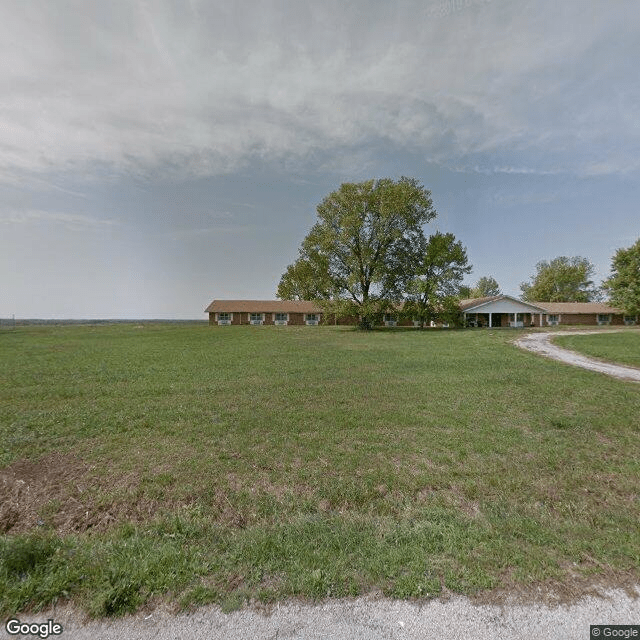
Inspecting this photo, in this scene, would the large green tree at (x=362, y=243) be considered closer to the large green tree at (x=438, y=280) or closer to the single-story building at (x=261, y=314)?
the large green tree at (x=438, y=280)

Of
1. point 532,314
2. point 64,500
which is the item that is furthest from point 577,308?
point 64,500

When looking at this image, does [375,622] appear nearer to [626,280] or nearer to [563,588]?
[563,588]

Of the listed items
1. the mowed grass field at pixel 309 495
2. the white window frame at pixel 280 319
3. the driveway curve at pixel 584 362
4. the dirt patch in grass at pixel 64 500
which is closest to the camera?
the mowed grass field at pixel 309 495

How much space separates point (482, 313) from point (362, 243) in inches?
836

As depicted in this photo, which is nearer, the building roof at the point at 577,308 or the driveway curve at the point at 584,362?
the driveway curve at the point at 584,362

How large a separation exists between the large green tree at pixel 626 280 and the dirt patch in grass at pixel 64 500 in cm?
5592

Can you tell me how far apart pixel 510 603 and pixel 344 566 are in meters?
1.25

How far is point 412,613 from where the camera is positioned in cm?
235

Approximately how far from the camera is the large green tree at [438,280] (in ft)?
132

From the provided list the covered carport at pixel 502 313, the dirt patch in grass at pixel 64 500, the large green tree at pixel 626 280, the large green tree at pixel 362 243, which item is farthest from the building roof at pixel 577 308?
the dirt patch in grass at pixel 64 500

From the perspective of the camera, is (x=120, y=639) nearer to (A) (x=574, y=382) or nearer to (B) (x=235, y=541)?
(B) (x=235, y=541)

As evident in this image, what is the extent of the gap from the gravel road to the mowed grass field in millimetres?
124

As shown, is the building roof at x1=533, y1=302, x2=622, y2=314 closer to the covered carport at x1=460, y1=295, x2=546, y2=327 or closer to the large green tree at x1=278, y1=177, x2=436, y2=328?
the covered carport at x1=460, y1=295, x2=546, y2=327

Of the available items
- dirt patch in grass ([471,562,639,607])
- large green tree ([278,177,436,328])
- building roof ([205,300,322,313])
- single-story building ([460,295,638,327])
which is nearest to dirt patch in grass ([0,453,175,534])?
dirt patch in grass ([471,562,639,607])
